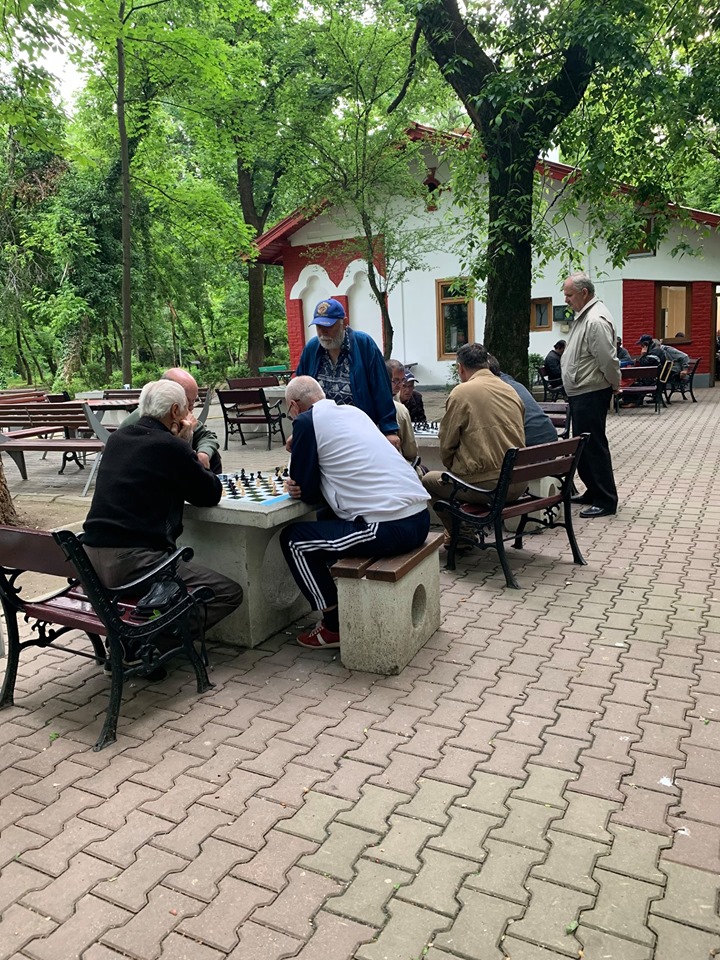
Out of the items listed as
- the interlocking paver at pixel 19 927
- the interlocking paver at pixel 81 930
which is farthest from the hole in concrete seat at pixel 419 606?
the interlocking paver at pixel 19 927

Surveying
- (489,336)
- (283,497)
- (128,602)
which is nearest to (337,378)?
(283,497)

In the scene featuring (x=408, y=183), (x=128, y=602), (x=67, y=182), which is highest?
(x=67, y=182)

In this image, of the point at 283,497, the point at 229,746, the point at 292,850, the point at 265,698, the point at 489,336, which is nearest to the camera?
the point at 292,850

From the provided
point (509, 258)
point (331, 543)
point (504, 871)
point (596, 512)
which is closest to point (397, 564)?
point (331, 543)

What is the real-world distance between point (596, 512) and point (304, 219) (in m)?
15.7

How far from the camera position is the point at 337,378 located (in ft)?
17.0

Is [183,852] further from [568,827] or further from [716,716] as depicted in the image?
[716,716]

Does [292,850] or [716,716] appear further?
[716,716]

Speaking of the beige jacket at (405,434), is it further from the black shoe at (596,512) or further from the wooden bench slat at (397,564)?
the black shoe at (596,512)

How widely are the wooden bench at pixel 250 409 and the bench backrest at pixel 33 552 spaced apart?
343 inches

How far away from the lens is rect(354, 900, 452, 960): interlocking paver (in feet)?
6.92

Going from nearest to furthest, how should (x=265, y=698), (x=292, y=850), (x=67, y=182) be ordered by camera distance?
(x=292, y=850)
(x=265, y=698)
(x=67, y=182)

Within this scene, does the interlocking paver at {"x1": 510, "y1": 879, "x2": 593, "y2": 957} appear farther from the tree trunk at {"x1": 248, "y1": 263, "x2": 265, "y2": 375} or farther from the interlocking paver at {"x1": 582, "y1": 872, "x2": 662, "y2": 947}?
the tree trunk at {"x1": 248, "y1": 263, "x2": 265, "y2": 375}

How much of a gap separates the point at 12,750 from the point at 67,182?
64.3 ft
